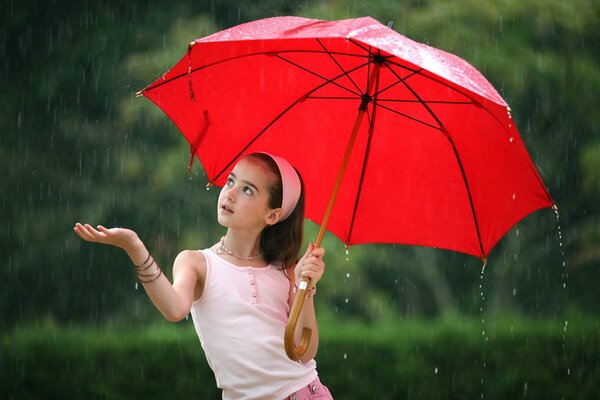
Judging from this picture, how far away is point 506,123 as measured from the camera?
312 centimetres

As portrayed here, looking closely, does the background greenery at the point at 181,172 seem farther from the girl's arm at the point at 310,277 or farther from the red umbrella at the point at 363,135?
the girl's arm at the point at 310,277

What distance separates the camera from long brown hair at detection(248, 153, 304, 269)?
3.39 meters

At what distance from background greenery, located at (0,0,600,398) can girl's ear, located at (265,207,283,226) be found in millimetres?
4163

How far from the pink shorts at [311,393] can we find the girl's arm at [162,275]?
0.44 meters

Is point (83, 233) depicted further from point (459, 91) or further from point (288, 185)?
point (459, 91)

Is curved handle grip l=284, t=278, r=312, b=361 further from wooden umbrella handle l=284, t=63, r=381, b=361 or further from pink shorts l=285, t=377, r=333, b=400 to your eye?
pink shorts l=285, t=377, r=333, b=400

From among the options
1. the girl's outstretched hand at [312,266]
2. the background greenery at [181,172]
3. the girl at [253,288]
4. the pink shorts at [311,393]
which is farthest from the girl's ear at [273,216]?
the background greenery at [181,172]

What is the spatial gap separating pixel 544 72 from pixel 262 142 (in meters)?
4.77

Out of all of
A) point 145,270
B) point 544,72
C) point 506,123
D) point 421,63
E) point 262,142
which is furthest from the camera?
point 544,72

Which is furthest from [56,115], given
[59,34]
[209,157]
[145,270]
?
[145,270]

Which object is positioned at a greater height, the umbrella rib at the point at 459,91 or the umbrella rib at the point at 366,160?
the umbrella rib at the point at 459,91

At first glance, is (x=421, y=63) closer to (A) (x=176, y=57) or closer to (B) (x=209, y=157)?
(B) (x=209, y=157)

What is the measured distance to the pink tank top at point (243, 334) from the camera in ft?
10.4

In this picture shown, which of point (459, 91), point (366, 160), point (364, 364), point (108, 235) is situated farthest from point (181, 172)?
point (108, 235)
